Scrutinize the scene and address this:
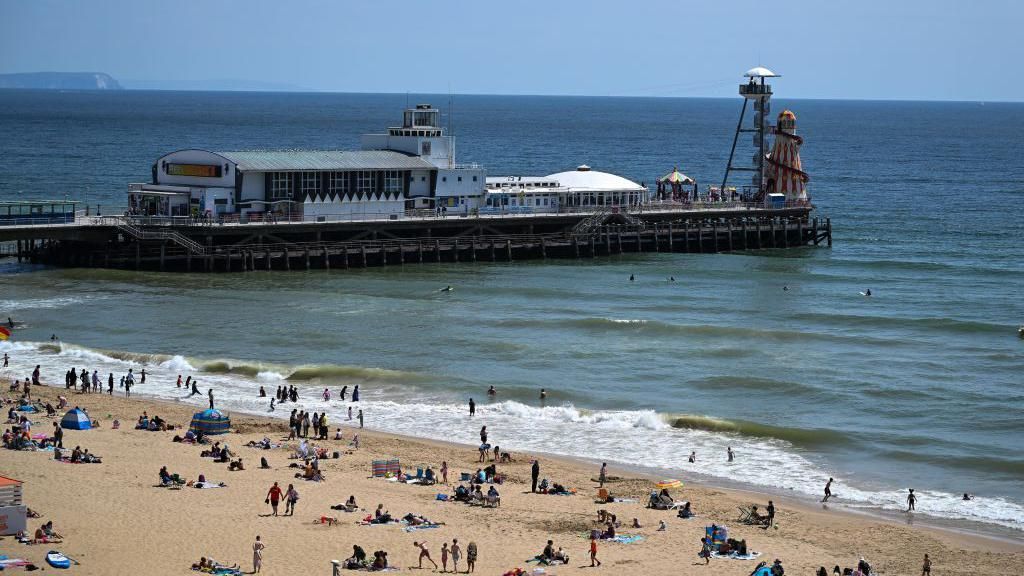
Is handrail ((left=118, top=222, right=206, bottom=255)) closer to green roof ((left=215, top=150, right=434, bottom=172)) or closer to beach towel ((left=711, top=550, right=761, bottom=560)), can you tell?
green roof ((left=215, top=150, right=434, bottom=172))

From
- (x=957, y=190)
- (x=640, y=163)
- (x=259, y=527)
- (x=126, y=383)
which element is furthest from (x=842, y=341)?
(x=640, y=163)

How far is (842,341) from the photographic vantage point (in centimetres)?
5991

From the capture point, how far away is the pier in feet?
228

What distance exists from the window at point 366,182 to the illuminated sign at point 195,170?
7809mm

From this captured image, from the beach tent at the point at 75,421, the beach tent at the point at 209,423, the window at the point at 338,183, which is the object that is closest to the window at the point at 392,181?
the window at the point at 338,183

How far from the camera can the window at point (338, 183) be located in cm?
7419

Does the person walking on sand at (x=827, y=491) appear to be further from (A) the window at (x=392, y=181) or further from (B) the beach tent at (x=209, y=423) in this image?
(A) the window at (x=392, y=181)

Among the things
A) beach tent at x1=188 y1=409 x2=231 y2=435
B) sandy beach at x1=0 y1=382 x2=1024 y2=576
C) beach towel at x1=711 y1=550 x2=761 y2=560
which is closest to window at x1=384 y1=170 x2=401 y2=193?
beach tent at x1=188 y1=409 x2=231 y2=435

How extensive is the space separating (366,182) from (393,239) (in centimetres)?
334

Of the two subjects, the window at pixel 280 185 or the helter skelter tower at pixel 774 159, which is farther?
the helter skelter tower at pixel 774 159

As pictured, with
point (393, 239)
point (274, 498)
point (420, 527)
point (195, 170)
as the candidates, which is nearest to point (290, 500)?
point (274, 498)

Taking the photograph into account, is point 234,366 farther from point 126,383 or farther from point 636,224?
point 636,224

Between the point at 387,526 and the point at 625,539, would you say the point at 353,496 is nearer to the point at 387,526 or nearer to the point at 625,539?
the point at 387,526

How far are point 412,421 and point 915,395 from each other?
17627 mm
